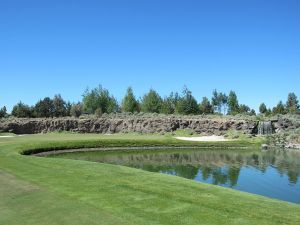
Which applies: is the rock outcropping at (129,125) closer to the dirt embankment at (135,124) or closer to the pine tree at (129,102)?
the dirt embankment at (135,124)

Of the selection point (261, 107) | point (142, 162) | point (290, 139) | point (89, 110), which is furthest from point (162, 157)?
point (261, 107)

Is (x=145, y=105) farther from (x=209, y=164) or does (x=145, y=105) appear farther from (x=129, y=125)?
(x=209, y=164)

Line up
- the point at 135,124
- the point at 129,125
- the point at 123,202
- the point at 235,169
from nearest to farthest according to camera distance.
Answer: the point at 123,202
the point at 235,169
the point at 135,124
the point at 129,125

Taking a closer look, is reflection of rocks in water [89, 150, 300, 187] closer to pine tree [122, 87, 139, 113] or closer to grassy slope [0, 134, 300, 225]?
grassy slope [0, 134, 300, 225]

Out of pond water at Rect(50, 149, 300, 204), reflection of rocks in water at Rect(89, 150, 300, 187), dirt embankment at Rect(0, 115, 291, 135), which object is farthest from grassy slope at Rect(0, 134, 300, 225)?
dirt embankment at Rect(0, 115, 291, 135)

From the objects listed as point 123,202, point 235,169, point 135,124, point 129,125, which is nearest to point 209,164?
point 235,169

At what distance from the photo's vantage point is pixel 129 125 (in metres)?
83.7

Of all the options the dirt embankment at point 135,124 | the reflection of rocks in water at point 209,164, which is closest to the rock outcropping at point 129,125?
the dirt embankment at point 135,124

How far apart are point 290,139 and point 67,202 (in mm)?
52644

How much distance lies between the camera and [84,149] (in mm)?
49062

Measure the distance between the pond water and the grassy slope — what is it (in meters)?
6.49

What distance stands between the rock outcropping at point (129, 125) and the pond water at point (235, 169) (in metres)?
32.0

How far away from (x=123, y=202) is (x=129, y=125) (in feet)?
225

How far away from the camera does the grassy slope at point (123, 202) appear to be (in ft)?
43.0
